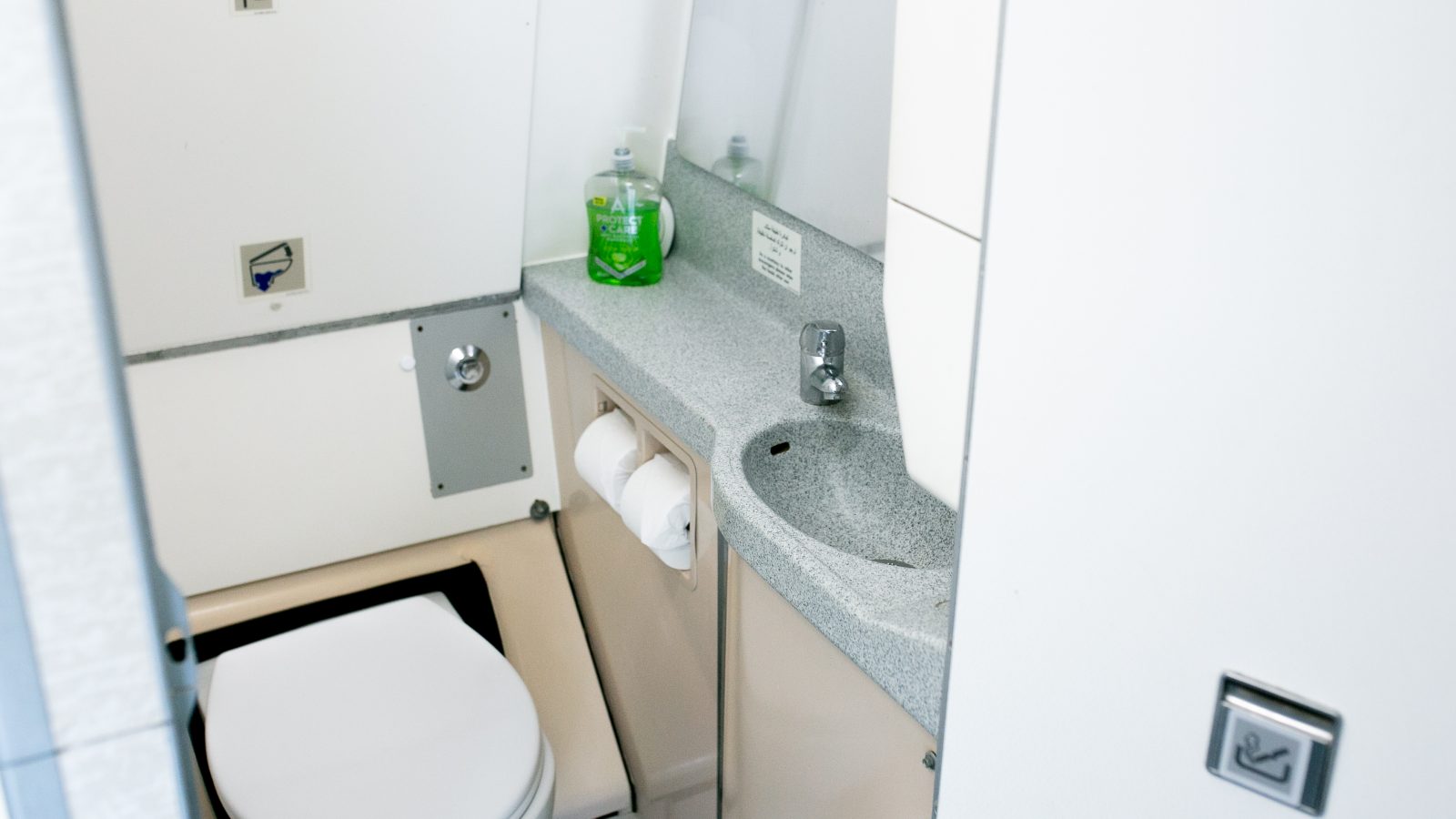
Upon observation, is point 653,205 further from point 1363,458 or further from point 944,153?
point 1363,458

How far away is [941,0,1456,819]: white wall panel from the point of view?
589 mm

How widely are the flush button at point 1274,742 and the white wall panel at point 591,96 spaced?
4.25 ft

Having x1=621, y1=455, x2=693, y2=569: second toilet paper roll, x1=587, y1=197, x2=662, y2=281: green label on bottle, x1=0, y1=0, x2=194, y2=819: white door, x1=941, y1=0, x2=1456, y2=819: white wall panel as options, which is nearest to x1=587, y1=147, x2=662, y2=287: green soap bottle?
x1=587, y1=197, x2=662, y2=281: green label on bottle

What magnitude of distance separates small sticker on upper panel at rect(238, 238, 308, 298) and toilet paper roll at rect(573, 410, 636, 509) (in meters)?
0.45

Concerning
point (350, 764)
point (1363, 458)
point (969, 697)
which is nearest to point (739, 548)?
point (969, 697)

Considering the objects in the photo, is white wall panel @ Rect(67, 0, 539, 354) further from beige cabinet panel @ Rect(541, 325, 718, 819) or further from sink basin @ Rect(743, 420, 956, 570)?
sink basin @ Rect(743, 420, 956, 570)

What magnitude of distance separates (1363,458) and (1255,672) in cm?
14

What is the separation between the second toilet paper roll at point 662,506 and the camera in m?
1.58

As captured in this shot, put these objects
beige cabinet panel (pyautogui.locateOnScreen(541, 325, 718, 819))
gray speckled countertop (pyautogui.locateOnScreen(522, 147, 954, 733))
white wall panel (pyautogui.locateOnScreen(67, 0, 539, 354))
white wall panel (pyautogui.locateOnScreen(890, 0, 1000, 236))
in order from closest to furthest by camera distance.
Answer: white wall panel (pyautogui.locateOnScreen(890, 0, 1000, 236))
gray speckled countertop (pyautogui.locateOnScreen(522, 147, 954, 733))
white wall panel (pyautogui.locateOnScreen(67, 0, 539, 354))
beige cabinet panel (pyautogui.locateOnScreen(541, 325, 718, 819))

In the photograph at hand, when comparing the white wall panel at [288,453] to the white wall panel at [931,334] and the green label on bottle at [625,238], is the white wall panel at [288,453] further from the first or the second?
the white wall panel at [931,334]

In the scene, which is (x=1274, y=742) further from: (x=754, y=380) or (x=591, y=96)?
(x=591, y=96)

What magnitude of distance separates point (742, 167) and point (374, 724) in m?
0.86

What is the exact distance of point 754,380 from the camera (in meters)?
1.57

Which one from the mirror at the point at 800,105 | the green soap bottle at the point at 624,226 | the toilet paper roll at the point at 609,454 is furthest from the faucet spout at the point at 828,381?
the green soap bottle at the point at 624,226
